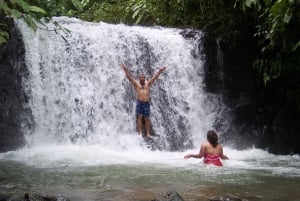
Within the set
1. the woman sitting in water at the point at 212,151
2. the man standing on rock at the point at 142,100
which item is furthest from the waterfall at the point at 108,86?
the woman sitting in water at the point at 212,151

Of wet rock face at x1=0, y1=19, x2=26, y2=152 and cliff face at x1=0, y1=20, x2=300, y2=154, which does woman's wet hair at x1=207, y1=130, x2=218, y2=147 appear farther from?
wet rock face at x1=0, y1=19, x2=26, y2=152

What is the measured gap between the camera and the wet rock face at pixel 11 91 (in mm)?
9281

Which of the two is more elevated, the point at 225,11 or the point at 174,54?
the point at 225,11

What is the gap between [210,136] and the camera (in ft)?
25.2

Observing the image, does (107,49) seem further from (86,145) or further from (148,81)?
(86,145)

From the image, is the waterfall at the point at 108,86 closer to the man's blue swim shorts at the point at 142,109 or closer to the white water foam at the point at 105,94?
the white water foam at the point at 105,94

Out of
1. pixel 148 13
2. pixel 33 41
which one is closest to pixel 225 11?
pixel 148 13

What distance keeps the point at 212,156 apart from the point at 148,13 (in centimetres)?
768

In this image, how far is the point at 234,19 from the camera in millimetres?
11266

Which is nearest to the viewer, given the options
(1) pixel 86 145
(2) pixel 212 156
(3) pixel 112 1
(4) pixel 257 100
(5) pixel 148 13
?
(2) pixel 212 156

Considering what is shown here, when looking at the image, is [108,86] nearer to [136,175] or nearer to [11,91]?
[11,91]

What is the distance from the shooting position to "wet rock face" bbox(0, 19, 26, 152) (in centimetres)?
928

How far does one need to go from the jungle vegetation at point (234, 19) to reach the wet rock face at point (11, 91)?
448 mm

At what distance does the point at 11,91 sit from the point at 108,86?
1999 mm
